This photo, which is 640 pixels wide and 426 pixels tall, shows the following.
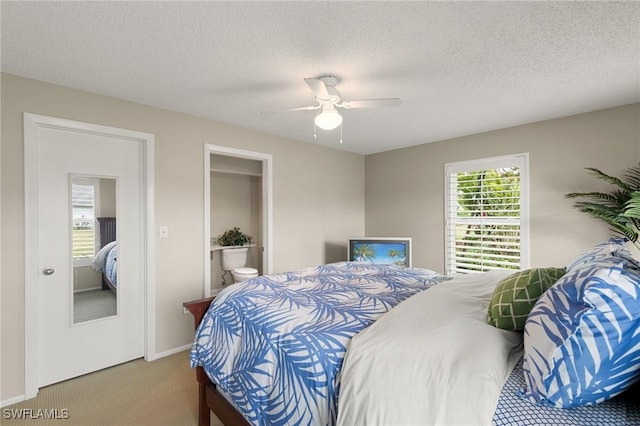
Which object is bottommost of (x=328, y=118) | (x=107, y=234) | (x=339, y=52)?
(x=107, y=234)

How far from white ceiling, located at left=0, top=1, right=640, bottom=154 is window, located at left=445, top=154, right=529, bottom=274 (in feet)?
2.81

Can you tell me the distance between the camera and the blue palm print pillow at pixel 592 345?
79 cm

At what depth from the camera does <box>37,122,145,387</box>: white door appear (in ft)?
8.10

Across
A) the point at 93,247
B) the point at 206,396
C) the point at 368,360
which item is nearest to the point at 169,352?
the point at 93,247

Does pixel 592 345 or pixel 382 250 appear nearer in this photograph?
pixel 592 345

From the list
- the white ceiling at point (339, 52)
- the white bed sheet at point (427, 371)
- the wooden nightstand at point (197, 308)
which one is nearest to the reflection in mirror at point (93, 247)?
the white ceiling at point (339, 52)

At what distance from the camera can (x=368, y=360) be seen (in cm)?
112

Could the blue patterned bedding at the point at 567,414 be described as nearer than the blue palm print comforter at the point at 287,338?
Yes

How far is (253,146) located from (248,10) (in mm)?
2231

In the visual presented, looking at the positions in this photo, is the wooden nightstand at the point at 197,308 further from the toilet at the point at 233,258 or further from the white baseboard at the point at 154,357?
the toilet at the point at 233,258

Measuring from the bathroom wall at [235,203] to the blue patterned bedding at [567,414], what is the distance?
4.19 m

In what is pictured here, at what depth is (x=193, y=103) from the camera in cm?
289

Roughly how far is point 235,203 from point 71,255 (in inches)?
106

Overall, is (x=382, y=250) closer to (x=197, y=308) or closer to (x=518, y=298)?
(x=197, y=308)
